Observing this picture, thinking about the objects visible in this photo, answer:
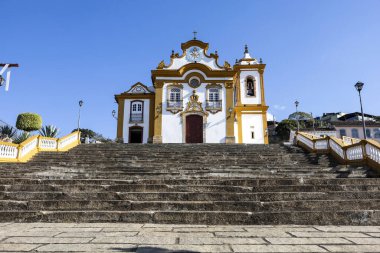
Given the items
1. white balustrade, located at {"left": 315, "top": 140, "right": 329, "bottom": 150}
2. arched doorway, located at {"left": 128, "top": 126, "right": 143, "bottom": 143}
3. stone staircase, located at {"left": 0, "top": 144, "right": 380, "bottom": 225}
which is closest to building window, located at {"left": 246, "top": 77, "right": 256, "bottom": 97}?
arched doorway, located at {"left": 128, "top": 126, "right": 143, "bottom": 143}

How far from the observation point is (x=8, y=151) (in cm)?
1046

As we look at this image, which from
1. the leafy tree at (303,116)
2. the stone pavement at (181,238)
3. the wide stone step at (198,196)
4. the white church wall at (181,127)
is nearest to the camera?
the stone pavement at (181,238)

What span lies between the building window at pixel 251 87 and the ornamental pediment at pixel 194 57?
331cm

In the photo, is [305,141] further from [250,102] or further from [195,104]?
[250,102]

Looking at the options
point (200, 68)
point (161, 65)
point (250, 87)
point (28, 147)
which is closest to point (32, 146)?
point (28, 147)

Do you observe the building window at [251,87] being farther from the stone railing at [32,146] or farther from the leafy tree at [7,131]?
the leafy tree at [7,131]

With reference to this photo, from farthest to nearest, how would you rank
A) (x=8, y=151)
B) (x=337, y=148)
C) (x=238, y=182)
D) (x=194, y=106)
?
(x=194, y=106)
(x=337, y=148)
(x=8, y=151)
(x=238, y=182)

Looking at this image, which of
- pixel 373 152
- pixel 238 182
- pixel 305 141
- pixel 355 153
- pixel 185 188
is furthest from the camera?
pixel 305 141

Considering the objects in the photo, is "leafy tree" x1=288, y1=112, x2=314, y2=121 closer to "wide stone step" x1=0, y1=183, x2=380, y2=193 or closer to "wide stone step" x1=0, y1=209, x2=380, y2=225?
"wide stone step" x1=0, y1=183, x2=380, y2=193

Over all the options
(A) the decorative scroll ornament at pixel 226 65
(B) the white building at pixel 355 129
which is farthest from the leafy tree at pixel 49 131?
(B) the white building at pixel 355 129

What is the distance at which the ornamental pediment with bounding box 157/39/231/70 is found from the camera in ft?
75.7

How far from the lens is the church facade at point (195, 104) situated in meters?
21.5

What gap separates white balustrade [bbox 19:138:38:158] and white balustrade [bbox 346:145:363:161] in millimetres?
13306

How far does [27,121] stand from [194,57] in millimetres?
17887
